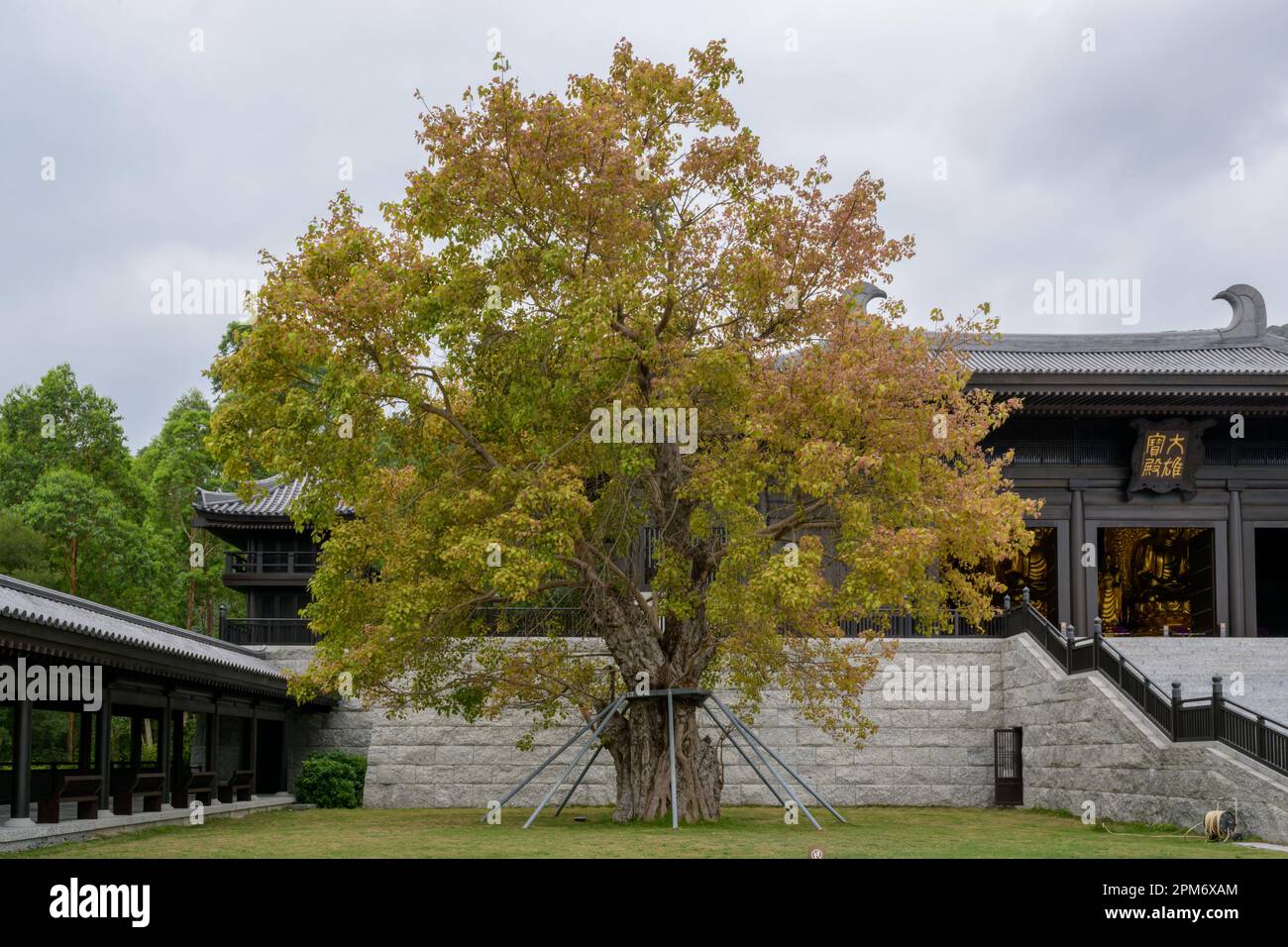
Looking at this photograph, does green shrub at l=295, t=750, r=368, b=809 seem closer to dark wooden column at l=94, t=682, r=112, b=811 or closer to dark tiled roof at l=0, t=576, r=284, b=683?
dark tiled roof at l=0, t=576, r=284, b=683

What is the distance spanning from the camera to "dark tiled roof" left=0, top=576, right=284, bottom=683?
1705 cm

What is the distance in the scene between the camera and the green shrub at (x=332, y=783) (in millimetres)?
28812

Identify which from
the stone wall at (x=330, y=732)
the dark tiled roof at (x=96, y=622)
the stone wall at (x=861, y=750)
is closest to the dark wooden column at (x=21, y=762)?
the dark tiled roof at (x=96, y=622)

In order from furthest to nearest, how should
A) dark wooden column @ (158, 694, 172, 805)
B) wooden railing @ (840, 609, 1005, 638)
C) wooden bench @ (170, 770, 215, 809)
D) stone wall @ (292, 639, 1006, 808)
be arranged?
1. wooden railing @ (840, 609, 1005, 638)
2. stone wall @ (292, 639, 1006, 808)
3. wooden bench @ (170, 770, 215, 809)
4. dark wooden column @ (158, 694, 172, 805)

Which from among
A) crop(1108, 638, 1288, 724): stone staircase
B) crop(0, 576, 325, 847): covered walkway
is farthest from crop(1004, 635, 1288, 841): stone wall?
crop(0, 576, 325, 847): covered walkway

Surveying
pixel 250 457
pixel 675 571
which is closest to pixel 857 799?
pixel 675 571

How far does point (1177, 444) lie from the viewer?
1222 inches

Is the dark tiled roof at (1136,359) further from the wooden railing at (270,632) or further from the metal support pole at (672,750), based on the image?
the wooden railing at (270,632)

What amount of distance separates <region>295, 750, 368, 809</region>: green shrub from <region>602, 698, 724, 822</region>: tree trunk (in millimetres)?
9549

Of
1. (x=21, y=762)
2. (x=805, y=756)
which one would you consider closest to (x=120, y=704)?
(x=21, y=762)

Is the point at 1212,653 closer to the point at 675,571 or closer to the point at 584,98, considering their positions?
the point at 675,571

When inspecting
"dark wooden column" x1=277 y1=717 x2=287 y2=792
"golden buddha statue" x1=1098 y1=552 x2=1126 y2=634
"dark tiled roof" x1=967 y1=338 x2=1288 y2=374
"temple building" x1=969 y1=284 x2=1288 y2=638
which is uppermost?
"dark tiled roof" x1=967 y1=338 x2=1288 y2=374

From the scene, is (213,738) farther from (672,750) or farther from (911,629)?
(911,629)
